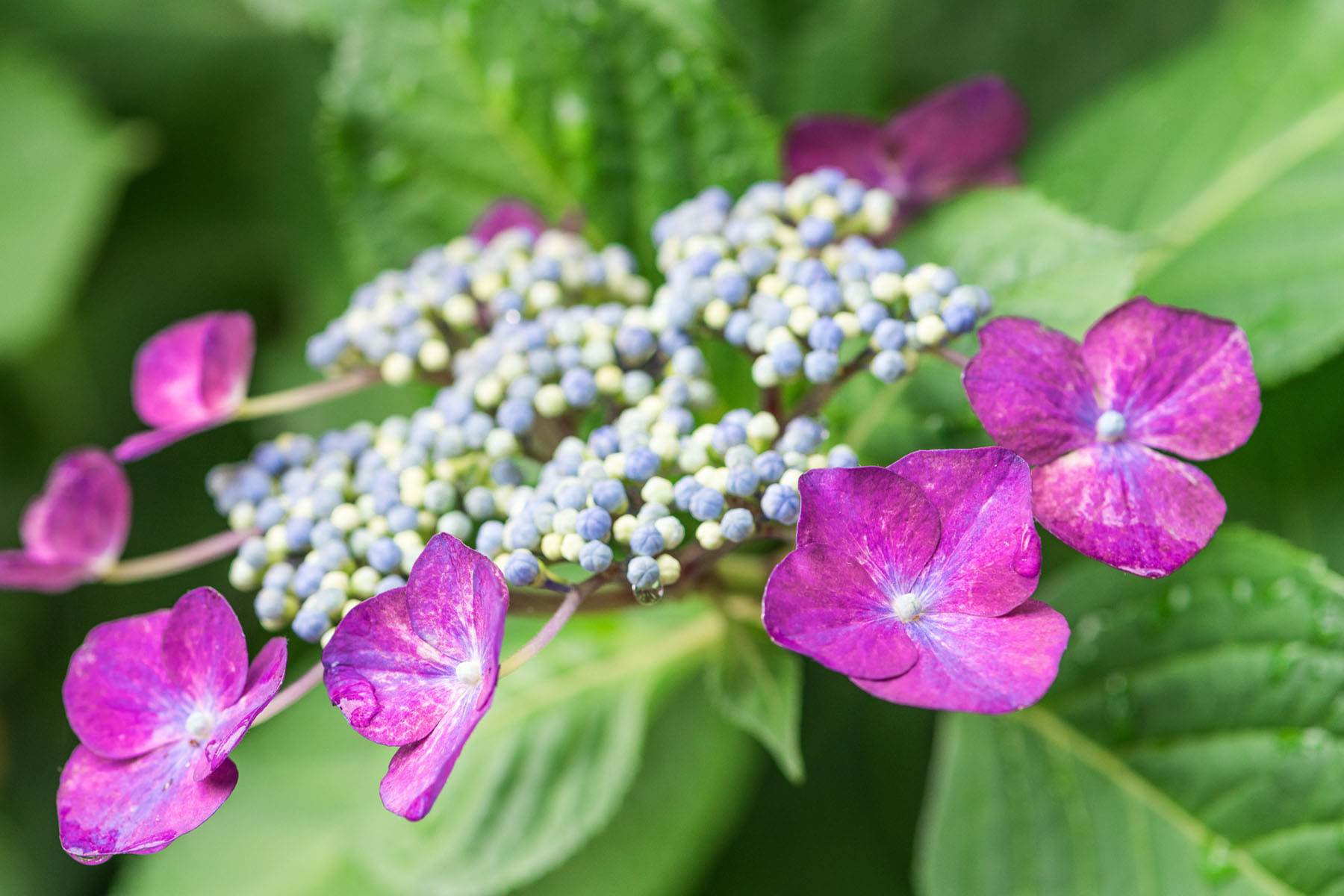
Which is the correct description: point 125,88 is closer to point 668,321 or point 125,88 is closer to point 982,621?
point 668,321

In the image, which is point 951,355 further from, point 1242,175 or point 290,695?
point 1242,175

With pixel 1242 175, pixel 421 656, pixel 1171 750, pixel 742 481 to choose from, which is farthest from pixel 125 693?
pixel 1242 175

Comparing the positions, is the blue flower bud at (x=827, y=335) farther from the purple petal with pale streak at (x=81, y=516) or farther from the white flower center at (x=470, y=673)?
the purple petal with pale streak at (x=81, y=516)

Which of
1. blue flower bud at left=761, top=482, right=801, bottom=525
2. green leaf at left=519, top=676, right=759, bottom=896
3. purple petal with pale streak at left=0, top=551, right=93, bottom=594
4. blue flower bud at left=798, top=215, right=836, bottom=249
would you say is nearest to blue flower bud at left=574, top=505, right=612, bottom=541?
blue flower bud at left=761, top=482, right=801, bottom=525

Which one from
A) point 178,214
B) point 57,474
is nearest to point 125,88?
point 178,214

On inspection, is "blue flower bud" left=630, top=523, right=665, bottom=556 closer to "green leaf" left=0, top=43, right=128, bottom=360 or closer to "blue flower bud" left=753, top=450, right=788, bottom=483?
"blue flower bud" left=753, top=450, right=788, bottom=483

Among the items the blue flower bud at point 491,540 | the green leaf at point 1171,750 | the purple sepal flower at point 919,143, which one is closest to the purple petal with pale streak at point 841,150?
the purple sepal flower at point 919,143
